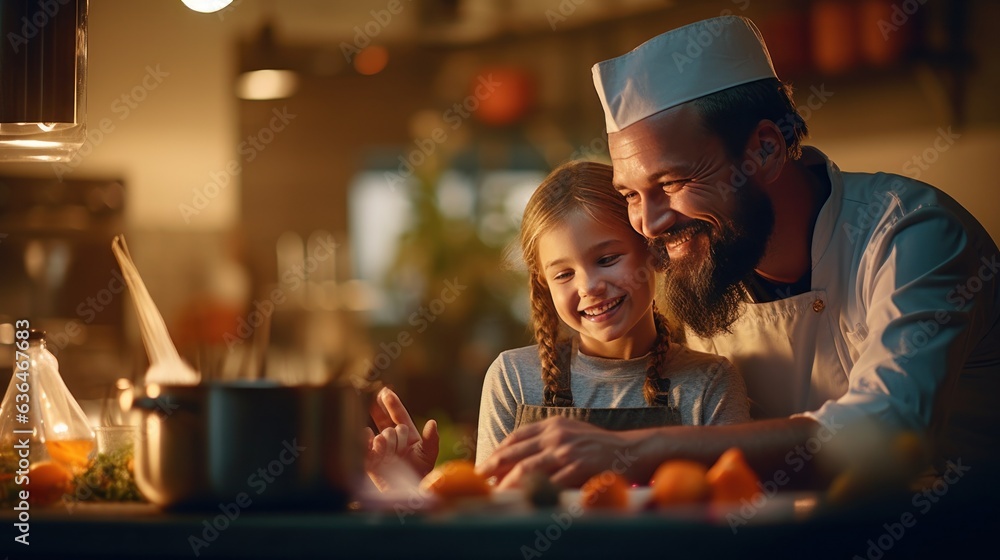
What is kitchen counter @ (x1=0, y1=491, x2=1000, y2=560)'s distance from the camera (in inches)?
30.2

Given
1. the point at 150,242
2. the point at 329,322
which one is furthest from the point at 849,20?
the point at 150,242

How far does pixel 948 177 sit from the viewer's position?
3301 millimetres

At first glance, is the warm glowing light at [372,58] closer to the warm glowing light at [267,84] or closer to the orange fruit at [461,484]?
the warm glowing light at [267,84]

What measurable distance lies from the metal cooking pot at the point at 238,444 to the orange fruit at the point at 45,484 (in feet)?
0.67

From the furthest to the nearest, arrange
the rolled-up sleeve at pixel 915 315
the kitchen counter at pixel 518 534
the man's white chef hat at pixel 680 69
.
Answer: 1. the man's white chef hat at pixel 680 69
2. the rolled-up sleeve at pixel 915 315
3. the kitchen counter at pixel 518 534

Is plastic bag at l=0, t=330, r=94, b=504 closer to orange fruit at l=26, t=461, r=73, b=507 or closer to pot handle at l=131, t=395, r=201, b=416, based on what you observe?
orange fruit at l=26, t=461, r=73, b=507

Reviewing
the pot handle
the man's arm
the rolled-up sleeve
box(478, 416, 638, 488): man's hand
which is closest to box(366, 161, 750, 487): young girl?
the rolled-up sleeve

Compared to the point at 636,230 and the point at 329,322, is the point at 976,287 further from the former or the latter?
the point at 329,322

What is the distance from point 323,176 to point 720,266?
4209 mm

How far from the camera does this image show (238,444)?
85cm

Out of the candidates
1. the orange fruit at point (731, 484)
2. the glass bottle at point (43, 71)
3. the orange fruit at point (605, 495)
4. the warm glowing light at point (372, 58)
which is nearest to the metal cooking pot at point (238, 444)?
the orange fruit at point (605, 495)

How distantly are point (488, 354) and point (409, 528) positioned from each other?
13.2 feet

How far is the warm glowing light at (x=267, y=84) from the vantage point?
496 cm

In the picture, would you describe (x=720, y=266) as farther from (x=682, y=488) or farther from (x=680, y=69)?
(x=682, y=488)
